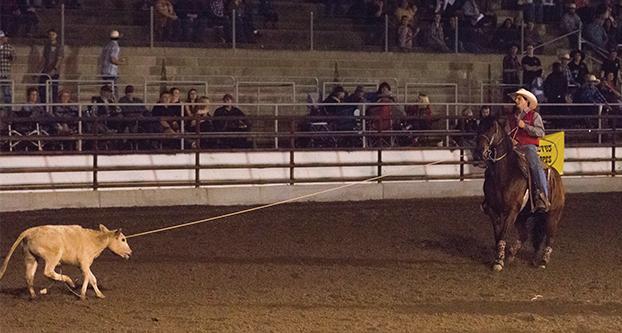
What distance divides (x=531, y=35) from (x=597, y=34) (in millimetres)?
1580

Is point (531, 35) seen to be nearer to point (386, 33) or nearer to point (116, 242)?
point (386, 33)

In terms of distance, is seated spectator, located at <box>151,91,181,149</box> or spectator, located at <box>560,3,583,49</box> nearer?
seated spectator, located at <box>151,91,181,149</box>

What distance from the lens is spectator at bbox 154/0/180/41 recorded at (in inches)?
882

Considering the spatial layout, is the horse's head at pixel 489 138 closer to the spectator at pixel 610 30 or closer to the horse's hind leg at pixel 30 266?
the horse's hind leg at pixel 30 266

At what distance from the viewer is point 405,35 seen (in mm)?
24500

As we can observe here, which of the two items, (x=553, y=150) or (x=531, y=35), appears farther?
(x=531, y=35)

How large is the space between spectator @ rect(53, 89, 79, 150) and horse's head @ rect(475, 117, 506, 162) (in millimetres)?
6527

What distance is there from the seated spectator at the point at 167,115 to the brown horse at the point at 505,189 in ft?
20.3

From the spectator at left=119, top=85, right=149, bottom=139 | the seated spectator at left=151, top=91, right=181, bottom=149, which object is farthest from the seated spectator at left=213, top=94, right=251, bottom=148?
the spectator at left=119, top=85, right=149, bottom=139

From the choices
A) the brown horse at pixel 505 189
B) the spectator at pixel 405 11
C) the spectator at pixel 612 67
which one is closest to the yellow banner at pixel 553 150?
the brown horse at pixel 505 189

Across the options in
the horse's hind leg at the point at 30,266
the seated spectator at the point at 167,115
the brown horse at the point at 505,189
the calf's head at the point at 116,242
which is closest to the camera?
the horse's hind leg at the point at 30,266

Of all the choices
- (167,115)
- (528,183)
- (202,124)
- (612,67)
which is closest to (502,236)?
(528,183)

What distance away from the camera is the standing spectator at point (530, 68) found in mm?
22594

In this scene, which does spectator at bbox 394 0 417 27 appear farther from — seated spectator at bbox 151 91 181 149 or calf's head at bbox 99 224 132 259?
calf's head at bbox 99 224 132 259
